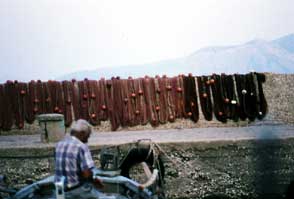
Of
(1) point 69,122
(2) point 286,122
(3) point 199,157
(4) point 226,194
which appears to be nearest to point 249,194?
(4) point 226,194

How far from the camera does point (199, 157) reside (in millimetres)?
11445

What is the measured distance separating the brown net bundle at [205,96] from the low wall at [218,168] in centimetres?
284

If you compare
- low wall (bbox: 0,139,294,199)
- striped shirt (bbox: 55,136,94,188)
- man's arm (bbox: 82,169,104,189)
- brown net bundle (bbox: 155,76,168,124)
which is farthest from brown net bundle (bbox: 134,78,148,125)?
striped shirt (bbox: 55,136,94,188)

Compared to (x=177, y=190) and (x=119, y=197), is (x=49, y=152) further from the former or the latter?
(x=119, y=197)

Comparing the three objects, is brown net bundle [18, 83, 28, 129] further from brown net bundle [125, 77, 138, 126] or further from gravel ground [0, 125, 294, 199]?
brown net bundle [125, 77, 138, 126]

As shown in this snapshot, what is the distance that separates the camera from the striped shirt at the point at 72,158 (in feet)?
23.0

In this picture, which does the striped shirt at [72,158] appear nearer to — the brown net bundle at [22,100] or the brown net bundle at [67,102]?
the brown net bundle at [67,102]

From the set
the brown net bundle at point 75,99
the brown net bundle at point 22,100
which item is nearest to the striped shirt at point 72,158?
the brown net bundle at point 75,99

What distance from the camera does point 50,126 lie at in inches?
477

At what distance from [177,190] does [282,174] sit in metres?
2.41

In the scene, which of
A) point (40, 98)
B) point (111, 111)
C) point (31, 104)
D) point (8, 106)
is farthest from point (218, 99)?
point (8, 106)

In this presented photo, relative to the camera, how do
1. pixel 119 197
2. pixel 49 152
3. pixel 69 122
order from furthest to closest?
pixel 69 122 < pixel 49 152 < pixel 119 197

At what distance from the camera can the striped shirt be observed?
23.0ft

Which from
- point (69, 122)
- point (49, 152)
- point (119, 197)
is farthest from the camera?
point (69, 122)
